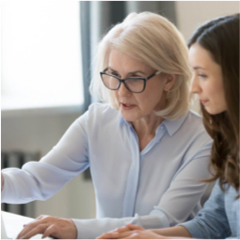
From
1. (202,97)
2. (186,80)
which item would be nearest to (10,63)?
(186,80)

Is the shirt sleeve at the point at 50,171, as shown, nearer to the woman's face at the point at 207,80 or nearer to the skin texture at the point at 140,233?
the skin texture at the point at 140,233

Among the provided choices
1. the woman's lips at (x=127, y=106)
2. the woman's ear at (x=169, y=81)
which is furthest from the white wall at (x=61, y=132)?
the woman's lips at (x=127, y=106)

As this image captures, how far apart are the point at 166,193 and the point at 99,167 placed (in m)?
0.20

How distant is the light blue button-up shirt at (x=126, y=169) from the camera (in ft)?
2.75

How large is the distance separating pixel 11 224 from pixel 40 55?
687mm

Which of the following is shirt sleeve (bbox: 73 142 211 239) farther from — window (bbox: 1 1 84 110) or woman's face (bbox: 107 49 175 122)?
window (bbox: 1 1 84 110)

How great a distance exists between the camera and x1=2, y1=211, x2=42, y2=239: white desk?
70cm

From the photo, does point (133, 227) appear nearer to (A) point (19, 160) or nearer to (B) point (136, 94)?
(B) point (136, 94)

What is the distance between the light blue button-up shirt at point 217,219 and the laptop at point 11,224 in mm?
310

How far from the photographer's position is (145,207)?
88 centimetres

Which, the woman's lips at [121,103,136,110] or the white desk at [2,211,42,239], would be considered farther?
the woman's lips at [121,103,136,110]

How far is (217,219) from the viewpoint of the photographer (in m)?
0.76

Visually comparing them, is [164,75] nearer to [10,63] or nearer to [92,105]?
[92,105]

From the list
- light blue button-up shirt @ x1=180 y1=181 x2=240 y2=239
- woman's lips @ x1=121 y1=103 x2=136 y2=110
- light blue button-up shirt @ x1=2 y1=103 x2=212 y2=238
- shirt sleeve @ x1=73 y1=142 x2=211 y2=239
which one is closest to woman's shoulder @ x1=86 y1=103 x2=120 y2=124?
light blue button-up shirt @ x1=2 y1=103 x2=212 y2=238
